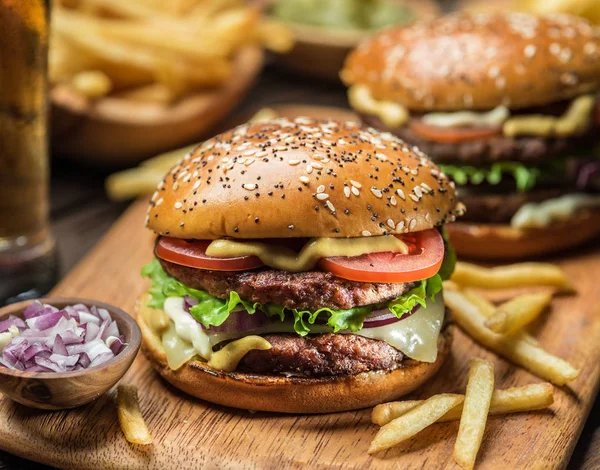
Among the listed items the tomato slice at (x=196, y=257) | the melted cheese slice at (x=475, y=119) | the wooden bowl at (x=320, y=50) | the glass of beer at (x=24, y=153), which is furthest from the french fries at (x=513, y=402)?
the wooden bowl at (x=320, y=50)

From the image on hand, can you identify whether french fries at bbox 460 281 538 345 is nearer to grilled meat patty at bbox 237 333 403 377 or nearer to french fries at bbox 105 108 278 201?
grilled meat patty at bbox 237 333 403 377

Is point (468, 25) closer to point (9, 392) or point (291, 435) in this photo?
point (291, 435)

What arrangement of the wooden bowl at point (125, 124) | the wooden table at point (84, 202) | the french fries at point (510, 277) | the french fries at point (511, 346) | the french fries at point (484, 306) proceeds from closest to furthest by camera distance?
1. the french fries at point (511, 346)
2. the french fries at point (484, 306)
3. the french fries at point (510, 277)
4. the wooden table at point (84, 202)
5. the wooden bowl at point (125, 124)

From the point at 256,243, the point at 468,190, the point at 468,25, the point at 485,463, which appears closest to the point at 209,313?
the point at 256,243

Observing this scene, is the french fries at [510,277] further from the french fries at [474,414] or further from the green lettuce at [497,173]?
the french fries at [474,414]

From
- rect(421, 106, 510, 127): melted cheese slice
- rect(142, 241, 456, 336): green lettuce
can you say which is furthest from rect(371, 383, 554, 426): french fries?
rect(421, 106, 510, 127): melted cheese slice

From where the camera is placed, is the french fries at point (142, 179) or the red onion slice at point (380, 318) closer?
the red onion slice at point (380, 318)

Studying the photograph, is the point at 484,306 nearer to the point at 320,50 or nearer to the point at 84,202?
the point at 84,202
